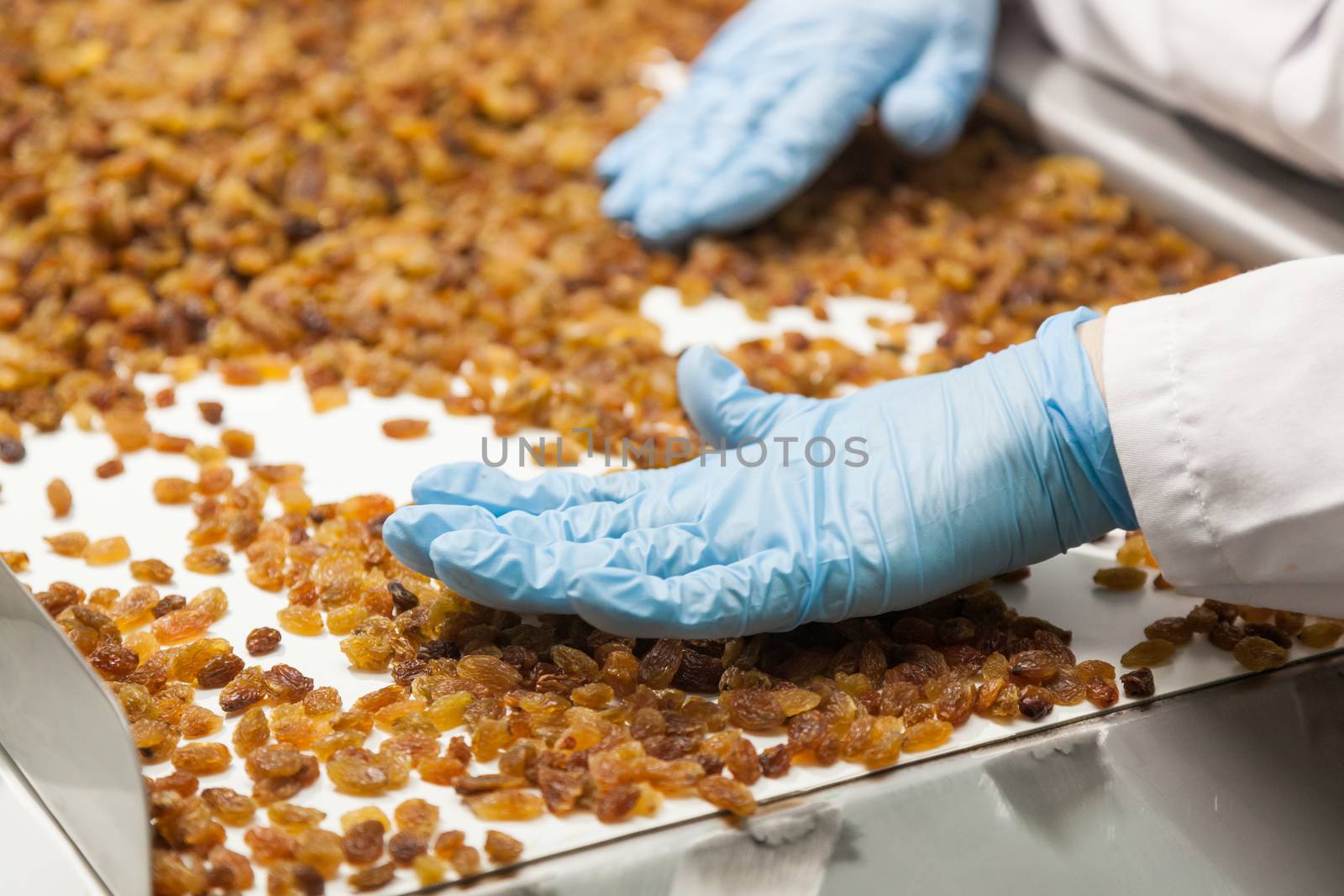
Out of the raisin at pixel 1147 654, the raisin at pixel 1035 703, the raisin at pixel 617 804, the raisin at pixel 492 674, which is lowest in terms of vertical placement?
the raisin at pixel 1147 654

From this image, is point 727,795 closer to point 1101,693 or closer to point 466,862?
point 466,862

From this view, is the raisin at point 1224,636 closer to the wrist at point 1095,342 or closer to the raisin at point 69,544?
the wrist at point 1095,342

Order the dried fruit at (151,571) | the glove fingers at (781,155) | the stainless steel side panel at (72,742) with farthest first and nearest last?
the glove fingers at (781,155), the dried fruit at (151,571), the stainless steel side panel at (72,742)

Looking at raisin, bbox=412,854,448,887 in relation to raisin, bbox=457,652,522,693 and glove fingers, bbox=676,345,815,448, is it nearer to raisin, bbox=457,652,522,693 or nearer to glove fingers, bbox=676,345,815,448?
raisin, bbox=457,652,522,693

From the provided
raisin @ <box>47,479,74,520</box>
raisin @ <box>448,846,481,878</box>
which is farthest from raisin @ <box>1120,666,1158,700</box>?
raisin @ <box>47,479,74,520</box>

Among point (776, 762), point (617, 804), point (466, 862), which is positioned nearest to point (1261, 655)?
point (776, 762)

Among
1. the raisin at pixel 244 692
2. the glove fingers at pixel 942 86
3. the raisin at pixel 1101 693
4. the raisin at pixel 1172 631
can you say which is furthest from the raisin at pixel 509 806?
the glove fingers at pixel 942 86
